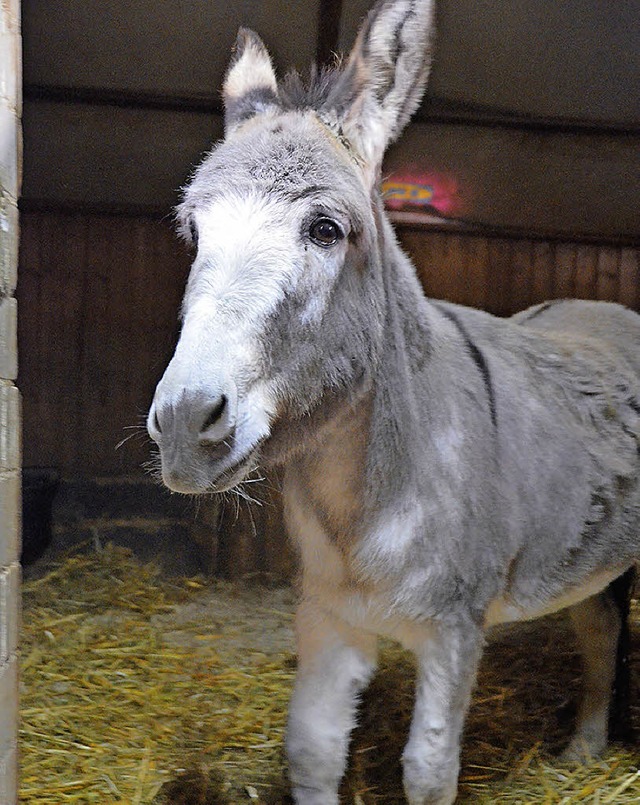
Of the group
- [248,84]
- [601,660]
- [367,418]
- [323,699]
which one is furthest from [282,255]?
[601,660]

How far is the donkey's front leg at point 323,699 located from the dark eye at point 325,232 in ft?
3.20

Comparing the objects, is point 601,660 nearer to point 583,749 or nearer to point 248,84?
point 583,749

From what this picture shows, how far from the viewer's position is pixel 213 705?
312 cm

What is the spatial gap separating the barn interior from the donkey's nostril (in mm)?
1454

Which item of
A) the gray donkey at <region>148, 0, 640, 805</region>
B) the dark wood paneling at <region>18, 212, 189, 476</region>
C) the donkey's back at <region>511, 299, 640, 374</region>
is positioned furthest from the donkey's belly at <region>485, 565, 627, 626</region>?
the dark wood paneling at <region>18, 212, 189, 476</region>

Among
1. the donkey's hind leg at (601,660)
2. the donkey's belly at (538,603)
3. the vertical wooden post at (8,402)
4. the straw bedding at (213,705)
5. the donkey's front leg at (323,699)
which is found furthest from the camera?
the donkey's hind leg at (601,660)

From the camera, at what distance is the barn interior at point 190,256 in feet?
9.96

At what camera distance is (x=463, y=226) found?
16.2 feet

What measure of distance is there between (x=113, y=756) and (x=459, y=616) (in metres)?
1.23

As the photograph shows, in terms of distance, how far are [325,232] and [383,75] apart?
448 millimetres

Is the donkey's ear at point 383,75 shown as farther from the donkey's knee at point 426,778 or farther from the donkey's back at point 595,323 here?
the donkey's knee at point 426,778

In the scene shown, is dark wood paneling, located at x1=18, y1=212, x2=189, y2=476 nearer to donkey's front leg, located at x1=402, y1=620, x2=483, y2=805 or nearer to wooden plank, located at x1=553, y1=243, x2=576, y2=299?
wooden plank, located at x1=553, y1=243, x2=576, y2=299

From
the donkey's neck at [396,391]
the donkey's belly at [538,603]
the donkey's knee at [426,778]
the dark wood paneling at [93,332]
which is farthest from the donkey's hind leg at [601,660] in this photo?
the dark wood paneling at [93,332]

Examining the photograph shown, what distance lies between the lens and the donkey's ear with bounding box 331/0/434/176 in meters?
1.99
